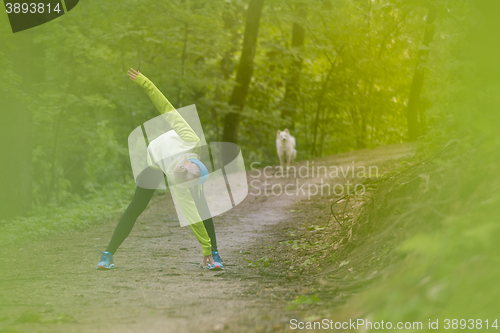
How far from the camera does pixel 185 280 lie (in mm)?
A: 5188

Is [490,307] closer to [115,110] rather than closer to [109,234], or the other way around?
[109,234]

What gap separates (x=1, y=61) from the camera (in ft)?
30.8

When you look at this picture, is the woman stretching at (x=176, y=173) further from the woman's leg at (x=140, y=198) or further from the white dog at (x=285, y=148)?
the white dog at (x=285, y=148)

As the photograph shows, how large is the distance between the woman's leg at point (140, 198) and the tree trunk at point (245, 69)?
1213cm

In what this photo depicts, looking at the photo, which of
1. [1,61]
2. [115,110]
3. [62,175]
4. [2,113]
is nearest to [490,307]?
[1,61]

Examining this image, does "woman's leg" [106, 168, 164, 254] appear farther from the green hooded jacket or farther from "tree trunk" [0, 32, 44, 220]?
"tree trunk" [0, 32, 44, 220]

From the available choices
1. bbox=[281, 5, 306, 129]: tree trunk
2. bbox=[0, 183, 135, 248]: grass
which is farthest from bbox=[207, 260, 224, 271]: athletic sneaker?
bbox=[281, 5, 306, 129]: tree trunk

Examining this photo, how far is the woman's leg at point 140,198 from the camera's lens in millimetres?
5566

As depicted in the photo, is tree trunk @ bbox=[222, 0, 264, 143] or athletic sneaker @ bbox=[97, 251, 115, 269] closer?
athletic sneaker @ bbox=[97, 251, 115, 269]

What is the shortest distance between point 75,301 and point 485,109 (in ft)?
12.6

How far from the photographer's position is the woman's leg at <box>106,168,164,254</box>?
5566 millimetres

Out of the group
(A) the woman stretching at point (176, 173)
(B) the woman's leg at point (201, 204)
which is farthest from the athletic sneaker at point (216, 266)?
(B) the woman's leg at point (201, 204)

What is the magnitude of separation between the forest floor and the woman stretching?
412 mm

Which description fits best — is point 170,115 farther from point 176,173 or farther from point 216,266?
point 216,266
